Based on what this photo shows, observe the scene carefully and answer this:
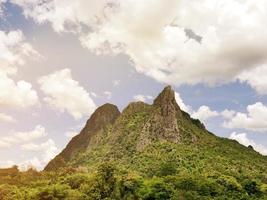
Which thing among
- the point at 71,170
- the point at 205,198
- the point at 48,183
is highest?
the point at 71,170

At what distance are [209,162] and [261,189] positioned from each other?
60.6 meters

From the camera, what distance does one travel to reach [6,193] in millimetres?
122812

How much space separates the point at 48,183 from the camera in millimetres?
148250

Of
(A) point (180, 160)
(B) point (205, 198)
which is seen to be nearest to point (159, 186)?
(B) point (205, 198)

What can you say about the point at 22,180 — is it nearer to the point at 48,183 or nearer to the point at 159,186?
the point at 48,183

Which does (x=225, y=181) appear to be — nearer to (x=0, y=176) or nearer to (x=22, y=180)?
(x=22, y=180)

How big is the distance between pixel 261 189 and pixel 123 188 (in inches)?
1843

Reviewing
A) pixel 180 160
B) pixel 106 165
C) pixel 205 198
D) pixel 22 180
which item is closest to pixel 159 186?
pixel 205 198

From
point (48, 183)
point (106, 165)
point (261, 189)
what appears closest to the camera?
point (106, 165)

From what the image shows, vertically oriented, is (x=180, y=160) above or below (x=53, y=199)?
Answer: above

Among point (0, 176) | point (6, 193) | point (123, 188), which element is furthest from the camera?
point (0, 176)

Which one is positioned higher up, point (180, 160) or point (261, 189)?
point (180, 160)

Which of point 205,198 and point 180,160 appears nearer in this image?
point 205,198

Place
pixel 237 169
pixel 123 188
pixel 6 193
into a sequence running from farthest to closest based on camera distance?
pixel 237 169 < pixel 6 193 < pixel 123 188
